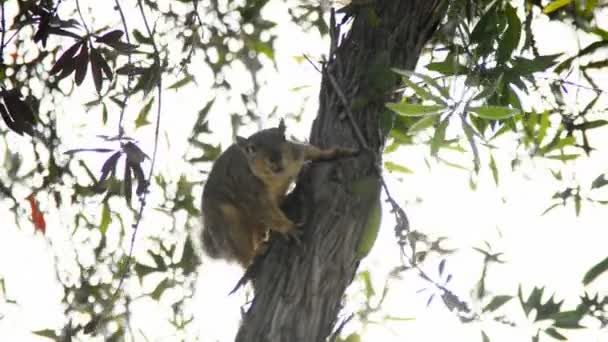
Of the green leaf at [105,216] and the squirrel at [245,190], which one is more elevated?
the squirrel at [245,190]

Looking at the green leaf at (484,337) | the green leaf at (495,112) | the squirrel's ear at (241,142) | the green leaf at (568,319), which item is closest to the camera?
the green leaf at (495,112)

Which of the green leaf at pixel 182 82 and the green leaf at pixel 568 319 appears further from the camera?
the green leaf at pixel 182 82

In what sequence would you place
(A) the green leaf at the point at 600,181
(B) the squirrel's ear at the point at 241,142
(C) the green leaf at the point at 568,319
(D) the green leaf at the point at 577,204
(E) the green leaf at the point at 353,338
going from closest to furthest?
(C) the green leaf at the point at 568,319 < (A) the green leaf at the point at 600,181 < (D) the green leaf at the point at 577,204 < (E) the green leaf at the point at 353,338 < (B) the squirrel's ear at the point at 241,142

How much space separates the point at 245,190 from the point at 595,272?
5.28 feet

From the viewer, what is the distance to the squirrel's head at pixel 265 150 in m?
2.67

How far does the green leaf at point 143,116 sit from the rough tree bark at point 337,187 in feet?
1.60

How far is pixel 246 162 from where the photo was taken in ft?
9.23

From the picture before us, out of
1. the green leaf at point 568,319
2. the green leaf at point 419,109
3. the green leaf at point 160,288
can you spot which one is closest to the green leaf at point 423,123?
the green leaf at point 419,109

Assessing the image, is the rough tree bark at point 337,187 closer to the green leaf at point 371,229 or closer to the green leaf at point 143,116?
the green leaf at point 371,229

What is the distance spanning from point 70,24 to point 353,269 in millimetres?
828

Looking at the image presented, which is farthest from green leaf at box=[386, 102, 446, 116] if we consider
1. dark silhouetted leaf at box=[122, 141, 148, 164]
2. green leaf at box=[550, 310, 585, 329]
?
dark silhouetted leaf at box=[122, 141, 148, 164]

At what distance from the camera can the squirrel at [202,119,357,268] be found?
2.59m

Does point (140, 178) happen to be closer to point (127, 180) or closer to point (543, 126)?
point (127, 180)

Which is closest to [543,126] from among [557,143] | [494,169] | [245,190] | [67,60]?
[557,143]
